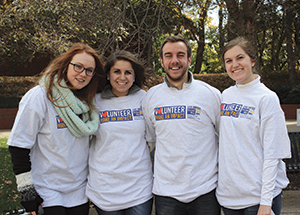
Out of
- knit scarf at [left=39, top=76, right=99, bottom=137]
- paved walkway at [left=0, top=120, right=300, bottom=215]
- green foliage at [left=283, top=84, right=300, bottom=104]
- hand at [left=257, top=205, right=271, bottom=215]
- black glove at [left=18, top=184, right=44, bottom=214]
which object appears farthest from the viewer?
green foliage at [left=283, top=84, right=300, bottom=104]

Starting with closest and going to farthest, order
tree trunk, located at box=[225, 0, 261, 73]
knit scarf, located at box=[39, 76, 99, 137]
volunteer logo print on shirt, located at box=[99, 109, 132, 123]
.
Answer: knit scarf, located at box=[39, 76, 99, 137] → volunteer logo print on shirt, located at box=[99, 109, 132, 123] → tree trunk, located at box=[225, 0, 261, 73]

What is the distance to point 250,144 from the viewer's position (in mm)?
2344

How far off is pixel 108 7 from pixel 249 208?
5.19 metres

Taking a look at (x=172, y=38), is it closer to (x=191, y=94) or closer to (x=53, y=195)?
(x=191, y=94)

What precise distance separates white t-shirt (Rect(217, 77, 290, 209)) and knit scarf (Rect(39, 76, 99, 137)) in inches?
48.0

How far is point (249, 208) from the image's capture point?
7.64 feet

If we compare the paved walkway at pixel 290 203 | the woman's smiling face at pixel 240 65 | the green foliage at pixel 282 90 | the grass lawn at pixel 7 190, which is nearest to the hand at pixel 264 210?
the woman's smiling face at pixel 240 65

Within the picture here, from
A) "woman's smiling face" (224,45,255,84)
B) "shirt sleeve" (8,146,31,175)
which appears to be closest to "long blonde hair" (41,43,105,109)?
"shirt sleeve" (8,146,31,175)

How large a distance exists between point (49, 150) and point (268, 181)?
186 centimetres

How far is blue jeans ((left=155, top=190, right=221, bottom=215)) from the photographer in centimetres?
256

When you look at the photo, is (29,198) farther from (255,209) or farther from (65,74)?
(255,209)

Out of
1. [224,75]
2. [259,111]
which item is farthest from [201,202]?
[224,75]

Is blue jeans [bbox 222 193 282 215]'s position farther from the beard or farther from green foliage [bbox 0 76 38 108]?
green foliage [bbox 0 76 38 108]

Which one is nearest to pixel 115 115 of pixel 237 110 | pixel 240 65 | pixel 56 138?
pixel 56 138
